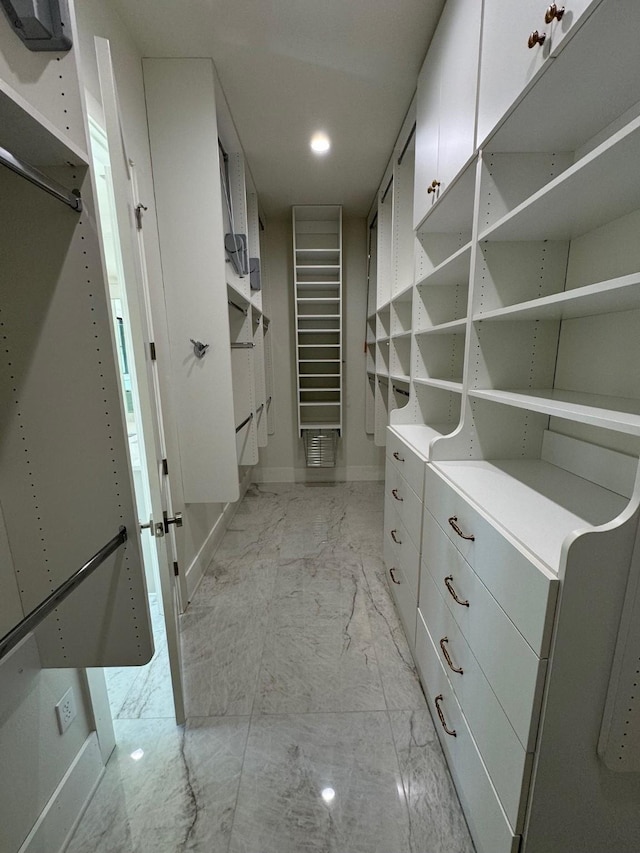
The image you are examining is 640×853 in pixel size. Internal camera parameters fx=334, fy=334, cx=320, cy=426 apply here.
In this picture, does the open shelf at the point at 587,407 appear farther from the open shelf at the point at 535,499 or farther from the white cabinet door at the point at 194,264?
the white cabinet door at the point at 194,264

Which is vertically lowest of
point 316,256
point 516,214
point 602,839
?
point 602,839

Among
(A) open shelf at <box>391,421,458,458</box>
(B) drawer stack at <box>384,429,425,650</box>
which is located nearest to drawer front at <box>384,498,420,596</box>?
(B) drawer stack at <box>384,429,425,650</box>

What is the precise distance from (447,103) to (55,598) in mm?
2169

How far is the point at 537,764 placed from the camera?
0.72 m

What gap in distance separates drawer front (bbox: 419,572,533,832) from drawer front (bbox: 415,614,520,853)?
0.13 feet

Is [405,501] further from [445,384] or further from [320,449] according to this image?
[320,449]

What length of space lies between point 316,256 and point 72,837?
4.03m

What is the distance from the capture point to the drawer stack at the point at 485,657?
719 millimetres

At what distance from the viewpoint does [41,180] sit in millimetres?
669

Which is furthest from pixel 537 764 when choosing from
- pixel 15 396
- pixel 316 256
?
pixel 316 256

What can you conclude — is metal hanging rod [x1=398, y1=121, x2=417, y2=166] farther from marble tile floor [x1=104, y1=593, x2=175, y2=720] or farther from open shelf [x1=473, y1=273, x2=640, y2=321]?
marble tile floor [x1=104, y1=593, x2=175, y2=720]

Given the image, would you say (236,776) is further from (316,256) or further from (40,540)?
(316,256)

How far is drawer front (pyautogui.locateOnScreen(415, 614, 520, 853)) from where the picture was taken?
83cm

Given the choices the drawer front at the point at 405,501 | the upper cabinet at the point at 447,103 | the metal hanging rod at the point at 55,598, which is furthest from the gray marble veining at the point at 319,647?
the upper cabinet at the point at 447,103
